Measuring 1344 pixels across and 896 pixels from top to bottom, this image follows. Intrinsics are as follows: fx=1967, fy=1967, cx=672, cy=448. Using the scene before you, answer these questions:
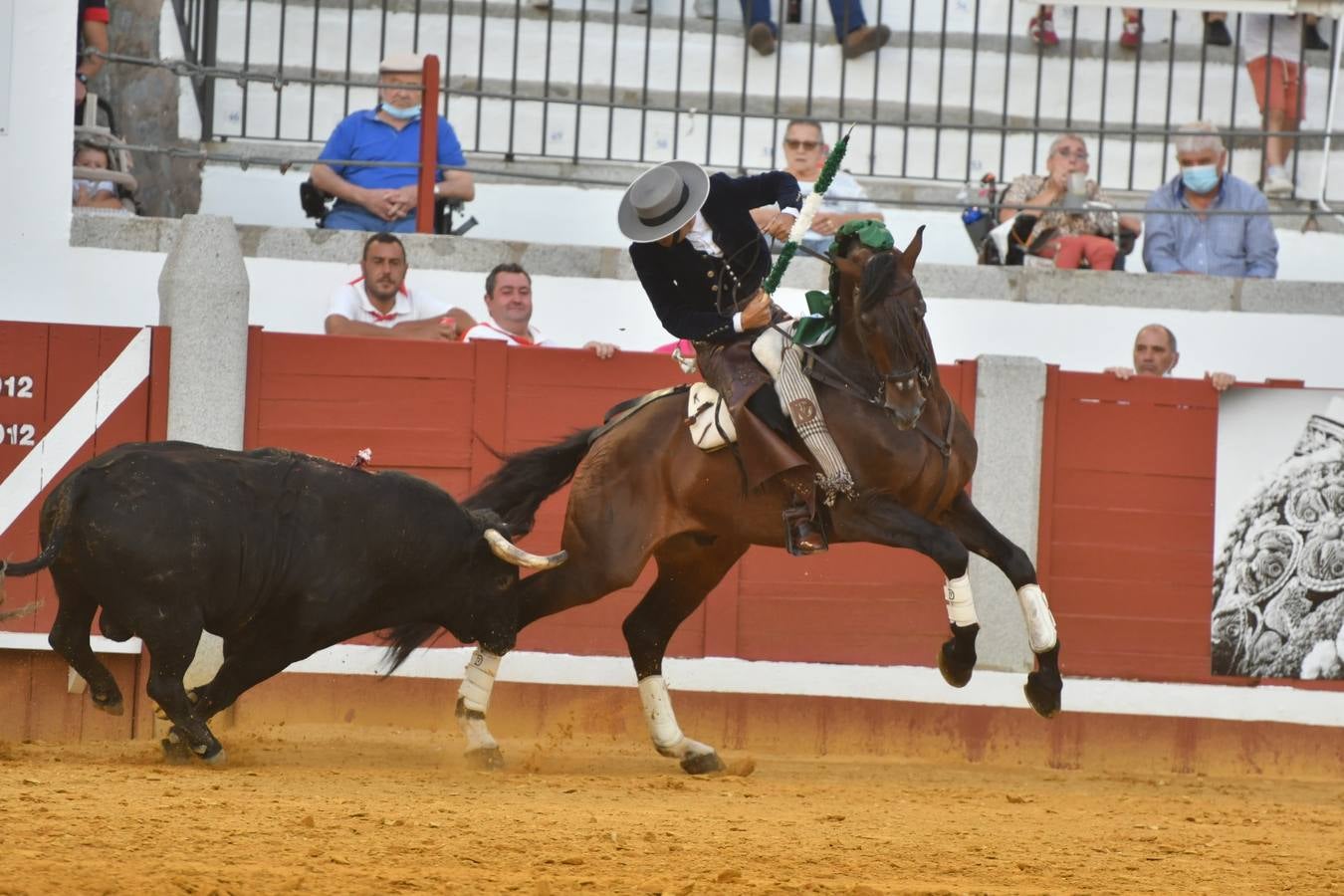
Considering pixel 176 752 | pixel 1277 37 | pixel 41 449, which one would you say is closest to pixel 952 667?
pixel 176 752

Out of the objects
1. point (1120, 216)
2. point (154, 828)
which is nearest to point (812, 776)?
point (154, 828)

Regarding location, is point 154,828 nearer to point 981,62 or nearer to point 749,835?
point 749,835

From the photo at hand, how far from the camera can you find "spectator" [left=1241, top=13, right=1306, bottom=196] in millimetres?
12492

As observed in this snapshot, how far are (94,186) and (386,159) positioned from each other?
5.00 ft

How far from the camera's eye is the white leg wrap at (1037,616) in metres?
7.03

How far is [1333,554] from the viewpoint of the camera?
8695 millimetres

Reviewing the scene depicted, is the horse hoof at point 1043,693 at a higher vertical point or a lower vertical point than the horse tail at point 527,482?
lower

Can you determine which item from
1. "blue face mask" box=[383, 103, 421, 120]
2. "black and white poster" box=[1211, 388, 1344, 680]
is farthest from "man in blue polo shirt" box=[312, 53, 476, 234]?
"black and white poster" box=[1211, 388, 1344, 680]

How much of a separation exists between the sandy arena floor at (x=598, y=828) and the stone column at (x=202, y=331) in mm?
1368

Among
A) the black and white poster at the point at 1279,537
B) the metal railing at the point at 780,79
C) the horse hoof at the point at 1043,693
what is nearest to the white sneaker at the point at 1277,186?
the metal railing at the point at 780,79

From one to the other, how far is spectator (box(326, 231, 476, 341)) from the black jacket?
7.15 feet

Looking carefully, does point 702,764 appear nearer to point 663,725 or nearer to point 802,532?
point 663,725

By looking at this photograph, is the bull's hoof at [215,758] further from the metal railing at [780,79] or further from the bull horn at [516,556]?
the metal railing at [780,79]

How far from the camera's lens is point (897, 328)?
6.93 meters
